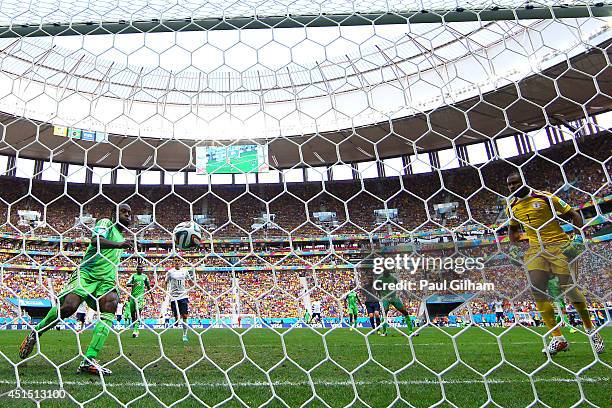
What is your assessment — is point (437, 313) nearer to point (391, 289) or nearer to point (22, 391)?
point (391, 289)

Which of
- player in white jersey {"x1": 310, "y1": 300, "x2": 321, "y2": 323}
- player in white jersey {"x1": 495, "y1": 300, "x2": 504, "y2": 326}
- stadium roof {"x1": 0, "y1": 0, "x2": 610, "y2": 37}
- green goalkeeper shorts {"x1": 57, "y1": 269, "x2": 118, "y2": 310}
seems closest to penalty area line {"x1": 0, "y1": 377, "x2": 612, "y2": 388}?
green goalkeeper shorts {"x1": 57, "y1": 269, "x2": 118, "y2": 310}

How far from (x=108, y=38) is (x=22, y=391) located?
1957 millimetres

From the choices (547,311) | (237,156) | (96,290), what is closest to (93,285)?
(96,290)

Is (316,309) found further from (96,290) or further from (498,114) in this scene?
(96,290)

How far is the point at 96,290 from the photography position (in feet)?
8.63

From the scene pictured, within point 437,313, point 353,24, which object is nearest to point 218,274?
point 437,313

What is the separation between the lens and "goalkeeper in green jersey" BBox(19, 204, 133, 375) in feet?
7.84

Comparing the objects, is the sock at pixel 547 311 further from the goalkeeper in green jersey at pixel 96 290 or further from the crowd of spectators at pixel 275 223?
the crowd of spectators at pixel 275 223

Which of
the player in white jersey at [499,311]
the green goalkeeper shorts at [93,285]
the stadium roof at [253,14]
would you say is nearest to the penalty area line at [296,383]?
the green goalkeeper shorts at [93,285]

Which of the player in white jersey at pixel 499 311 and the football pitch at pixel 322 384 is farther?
the player in white jersey at pixel 499 311

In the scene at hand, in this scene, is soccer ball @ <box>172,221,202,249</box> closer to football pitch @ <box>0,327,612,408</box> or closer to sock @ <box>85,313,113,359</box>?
sock @ <box>85,313,113,359</box>

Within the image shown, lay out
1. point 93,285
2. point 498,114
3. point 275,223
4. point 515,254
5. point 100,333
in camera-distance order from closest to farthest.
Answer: point 100,333 < point 93,285 < point 498,114 < point 515,254 < point 275,223

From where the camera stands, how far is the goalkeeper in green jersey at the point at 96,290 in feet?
7.84

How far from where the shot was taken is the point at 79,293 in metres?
2.41
